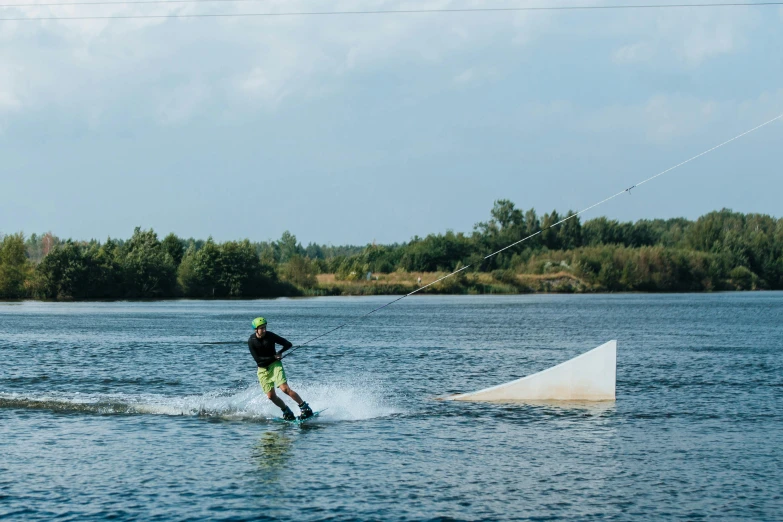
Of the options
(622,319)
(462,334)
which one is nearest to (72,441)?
(462,334)

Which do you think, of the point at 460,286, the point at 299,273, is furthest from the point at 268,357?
the point at 460,286

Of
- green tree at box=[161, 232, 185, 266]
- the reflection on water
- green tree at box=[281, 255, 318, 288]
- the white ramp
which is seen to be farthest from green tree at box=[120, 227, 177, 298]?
the reflection on water

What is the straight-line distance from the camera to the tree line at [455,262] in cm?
10188

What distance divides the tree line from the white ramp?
231 ft

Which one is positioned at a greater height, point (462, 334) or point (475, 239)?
point (475, 239)

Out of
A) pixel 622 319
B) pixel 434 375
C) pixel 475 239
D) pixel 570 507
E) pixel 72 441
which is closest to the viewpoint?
pixel 570 507

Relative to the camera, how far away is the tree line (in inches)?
4011

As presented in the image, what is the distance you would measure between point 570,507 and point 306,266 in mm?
108959

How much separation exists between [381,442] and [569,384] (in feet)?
20.9

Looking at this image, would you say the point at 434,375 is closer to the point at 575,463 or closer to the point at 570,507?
the point at 575,463

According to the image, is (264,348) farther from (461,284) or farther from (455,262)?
(455,262)

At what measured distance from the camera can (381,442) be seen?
1675 centimetres

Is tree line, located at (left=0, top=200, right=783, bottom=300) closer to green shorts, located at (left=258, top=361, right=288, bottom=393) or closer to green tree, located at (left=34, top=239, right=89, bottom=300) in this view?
green tree, located at (left=34, top=239, right=89, bottom=300)

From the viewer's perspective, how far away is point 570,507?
40.7 feet
